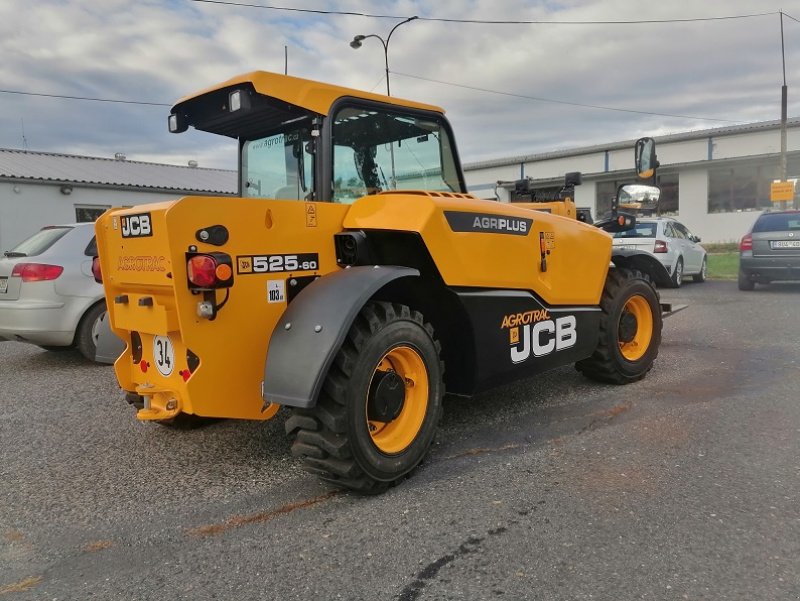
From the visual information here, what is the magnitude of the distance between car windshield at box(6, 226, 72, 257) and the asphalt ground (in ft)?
7.67

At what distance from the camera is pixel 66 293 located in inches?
259

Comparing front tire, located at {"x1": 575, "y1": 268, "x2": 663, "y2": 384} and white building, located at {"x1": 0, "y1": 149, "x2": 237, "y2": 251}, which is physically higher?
white building, located at {"x1": 0, "y1": 149, "x2": 237, "y2": 251}

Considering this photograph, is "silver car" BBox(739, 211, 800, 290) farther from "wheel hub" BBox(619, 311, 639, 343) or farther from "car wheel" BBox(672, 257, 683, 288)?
"wheel hub" BBox(619, 311, 639, 343)

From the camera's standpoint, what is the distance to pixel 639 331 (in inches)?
225

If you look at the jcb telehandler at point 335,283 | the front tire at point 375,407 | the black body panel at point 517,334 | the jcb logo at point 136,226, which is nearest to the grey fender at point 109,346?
the jcb telehandler at point 335,283

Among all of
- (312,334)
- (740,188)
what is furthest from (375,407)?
(740,188)

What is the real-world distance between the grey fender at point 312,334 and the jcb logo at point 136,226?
85 cm

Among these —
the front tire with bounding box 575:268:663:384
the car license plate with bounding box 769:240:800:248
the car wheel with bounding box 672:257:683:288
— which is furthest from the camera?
the car wheel with bounding box 672:257:683:288

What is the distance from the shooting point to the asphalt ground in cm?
248

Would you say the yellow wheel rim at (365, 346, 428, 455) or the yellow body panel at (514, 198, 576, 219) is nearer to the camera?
the yellow wheel rim at (365, 346, 428, 455)

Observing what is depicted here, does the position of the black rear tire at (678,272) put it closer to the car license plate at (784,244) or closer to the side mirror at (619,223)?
the car license plate at (784,244)


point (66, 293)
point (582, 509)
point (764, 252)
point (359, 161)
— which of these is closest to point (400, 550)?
point (582, 509)

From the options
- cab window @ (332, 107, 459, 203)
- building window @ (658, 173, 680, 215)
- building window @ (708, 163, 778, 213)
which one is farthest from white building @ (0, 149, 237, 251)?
building window @ (708, 163, 778, 213)

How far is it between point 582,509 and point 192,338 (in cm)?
214
